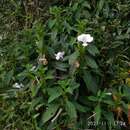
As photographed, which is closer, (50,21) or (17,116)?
(17,116)

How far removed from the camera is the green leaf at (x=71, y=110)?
9.95ft

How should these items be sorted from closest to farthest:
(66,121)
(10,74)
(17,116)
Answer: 1. (66,121)
2. (17,116)
3. (10,74)

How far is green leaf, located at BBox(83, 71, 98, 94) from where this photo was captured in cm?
321

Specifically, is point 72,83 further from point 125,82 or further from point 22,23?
point 22,23

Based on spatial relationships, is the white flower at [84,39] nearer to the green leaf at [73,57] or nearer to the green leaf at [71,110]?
the green leaf at [73,57]

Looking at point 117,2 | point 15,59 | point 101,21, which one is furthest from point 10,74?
point 117,2

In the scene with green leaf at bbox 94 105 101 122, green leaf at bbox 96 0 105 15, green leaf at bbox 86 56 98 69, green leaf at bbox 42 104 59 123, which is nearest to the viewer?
green leaf at bbox 94 105 101 122

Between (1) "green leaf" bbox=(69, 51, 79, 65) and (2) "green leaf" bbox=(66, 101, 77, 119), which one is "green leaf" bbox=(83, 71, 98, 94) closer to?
(1) "green leaf" bbox=(69, 51, 79, 65)

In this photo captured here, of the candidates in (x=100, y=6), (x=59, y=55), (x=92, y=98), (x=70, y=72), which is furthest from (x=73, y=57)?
(x=100, y=6)

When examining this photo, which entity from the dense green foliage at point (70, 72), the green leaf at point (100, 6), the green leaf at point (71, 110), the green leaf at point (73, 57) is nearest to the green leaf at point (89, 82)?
the dense green foliage at point (70, 72)

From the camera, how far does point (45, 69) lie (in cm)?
322

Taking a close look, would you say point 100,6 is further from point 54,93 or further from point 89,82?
point 54,93

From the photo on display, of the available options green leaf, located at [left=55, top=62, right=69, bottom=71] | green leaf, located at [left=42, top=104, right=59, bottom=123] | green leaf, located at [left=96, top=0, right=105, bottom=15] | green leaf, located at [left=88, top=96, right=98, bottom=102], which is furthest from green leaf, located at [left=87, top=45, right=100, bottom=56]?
green leaf, located at [left=96, top=0, right=105, bottom=15]

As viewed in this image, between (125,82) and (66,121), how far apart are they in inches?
23.5
